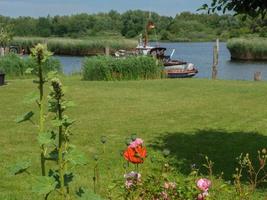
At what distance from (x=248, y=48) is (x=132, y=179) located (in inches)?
2171

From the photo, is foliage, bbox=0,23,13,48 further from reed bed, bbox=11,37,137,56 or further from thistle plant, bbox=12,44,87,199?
thistle plant, bbox=12,44,87,199

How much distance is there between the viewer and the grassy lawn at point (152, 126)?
25.9ft

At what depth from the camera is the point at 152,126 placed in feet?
37.7

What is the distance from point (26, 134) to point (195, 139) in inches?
124

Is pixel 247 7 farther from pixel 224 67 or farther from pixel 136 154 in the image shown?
pixel 224 67

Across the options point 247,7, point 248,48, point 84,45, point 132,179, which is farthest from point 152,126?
point 84,45

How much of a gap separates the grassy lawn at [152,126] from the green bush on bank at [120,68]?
3996 millimetres

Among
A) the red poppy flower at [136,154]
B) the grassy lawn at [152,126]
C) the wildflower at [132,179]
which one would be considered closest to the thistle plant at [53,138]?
the red poppy flower at [136,154]

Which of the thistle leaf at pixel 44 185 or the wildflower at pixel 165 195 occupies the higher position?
the thistle leaf at pixel 44 185

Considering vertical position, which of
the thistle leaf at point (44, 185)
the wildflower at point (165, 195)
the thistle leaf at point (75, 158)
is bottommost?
the wildflower at point (165, 195)

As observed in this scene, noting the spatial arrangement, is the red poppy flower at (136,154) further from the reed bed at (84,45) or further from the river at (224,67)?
the reed bed at (84,45)

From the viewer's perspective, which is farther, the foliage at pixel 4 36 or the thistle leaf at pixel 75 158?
the foliage at pixel 4 36

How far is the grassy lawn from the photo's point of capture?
25.9 ft

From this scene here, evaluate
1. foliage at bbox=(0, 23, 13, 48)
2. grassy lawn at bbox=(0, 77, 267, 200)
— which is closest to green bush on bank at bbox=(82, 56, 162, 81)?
grassy lawn at bbox=(0, 77, 267, 200)
